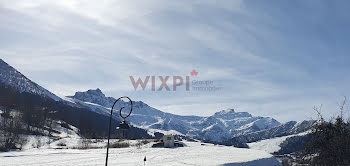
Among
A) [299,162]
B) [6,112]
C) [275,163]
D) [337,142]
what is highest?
[6,112]

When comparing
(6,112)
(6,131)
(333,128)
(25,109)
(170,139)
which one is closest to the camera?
(333,128)

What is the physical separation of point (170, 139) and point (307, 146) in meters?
52.2

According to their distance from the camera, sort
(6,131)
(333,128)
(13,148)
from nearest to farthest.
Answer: (333,128) < (13,148) < (6,131)

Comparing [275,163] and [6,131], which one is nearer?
[275,163]

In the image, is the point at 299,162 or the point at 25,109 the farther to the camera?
the point at 25,109

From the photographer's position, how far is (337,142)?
1948 cm

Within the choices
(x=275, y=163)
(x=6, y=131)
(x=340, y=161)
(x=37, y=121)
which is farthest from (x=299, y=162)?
(x=37, y=121)

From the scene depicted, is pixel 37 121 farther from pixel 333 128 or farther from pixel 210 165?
pixel 333 128

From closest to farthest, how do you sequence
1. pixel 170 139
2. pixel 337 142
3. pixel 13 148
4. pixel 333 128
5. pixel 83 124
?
pixel 337 142
pixel 333 128
pixel 13 148
pixel 170 139
pixel 83 124

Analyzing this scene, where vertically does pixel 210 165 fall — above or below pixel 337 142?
below

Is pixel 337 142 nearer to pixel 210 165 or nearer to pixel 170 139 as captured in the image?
pixel 210 165

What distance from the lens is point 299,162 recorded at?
22.8 metres

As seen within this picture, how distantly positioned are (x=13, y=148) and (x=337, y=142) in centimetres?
7131

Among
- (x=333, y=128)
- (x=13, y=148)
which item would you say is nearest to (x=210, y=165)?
(x=333, y=128)
